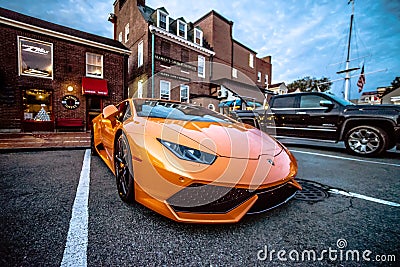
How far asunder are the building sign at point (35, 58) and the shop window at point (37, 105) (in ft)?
Answer: 2.93

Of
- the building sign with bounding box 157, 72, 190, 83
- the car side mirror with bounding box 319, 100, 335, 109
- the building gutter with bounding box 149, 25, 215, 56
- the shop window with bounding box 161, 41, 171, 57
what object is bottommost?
the car side mirror with bounding box 319, 100, 335, 109

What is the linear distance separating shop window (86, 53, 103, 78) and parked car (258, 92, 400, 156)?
1043cm

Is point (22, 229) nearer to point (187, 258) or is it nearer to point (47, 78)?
point (187, 258)

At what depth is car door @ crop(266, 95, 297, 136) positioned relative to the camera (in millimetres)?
5770

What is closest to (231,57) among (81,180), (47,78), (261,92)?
(261,92)

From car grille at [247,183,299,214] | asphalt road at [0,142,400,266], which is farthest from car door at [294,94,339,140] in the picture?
car grille at [247,183,299,214]

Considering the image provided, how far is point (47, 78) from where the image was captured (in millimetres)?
9977

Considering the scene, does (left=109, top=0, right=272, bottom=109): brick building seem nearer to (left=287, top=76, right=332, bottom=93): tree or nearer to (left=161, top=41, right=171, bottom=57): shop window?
(left=161, top=41, right=171, bottom=57): shop window

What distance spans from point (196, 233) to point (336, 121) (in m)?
5.03

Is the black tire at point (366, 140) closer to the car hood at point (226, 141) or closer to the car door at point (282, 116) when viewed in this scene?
the car door at point (282, 116)

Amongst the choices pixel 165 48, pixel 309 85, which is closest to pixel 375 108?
pixel 165 48

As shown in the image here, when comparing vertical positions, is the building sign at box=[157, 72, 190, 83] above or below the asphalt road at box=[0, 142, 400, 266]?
above

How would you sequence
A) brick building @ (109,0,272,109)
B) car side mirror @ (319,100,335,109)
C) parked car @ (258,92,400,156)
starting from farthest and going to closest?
brick building @ (109,0,272,109) → car side mirror @ (319,100,335,109) → parked car @ (258,92,400,156)

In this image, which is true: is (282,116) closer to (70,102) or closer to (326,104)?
(326,104)
